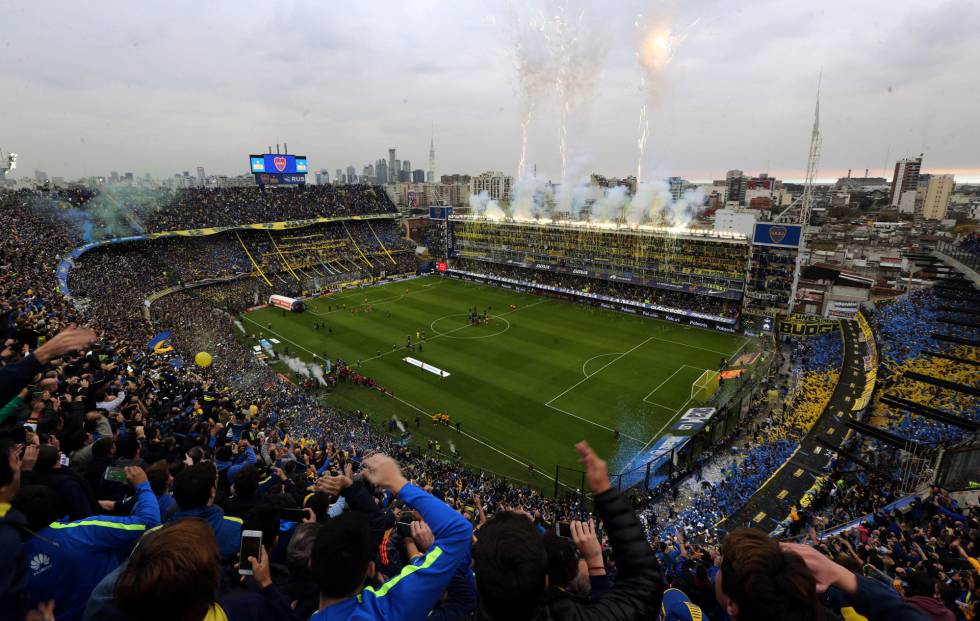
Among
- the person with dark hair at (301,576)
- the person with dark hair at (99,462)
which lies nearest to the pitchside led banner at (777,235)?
the person with dark hair at (301,576)

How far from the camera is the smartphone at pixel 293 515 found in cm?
559

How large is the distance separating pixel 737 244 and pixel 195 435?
49.8 metres

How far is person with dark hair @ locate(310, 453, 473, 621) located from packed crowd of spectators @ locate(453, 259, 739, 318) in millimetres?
49231

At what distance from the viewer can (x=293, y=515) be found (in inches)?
224

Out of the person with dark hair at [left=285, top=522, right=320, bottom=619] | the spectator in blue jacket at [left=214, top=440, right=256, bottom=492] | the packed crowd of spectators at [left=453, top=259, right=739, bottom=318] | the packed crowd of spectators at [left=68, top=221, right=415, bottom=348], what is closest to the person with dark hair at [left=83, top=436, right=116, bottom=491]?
the spectator in blue jacket at [left=214, top=440, right=256, bottom=492]

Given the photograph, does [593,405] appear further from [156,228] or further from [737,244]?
[156,228]

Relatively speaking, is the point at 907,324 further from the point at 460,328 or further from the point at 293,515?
the point at 293,515

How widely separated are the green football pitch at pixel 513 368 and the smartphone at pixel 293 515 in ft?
63.6

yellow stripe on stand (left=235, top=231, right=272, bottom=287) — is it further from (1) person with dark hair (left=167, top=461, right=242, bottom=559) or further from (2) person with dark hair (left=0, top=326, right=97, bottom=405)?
(1) person with dark hair (left=167, top=461, right=242, bottom=559)

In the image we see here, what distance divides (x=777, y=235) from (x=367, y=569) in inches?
2031

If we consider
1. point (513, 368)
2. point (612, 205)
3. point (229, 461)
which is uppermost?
point (612, 205)

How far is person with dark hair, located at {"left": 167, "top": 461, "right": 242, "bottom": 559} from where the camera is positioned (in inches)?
176

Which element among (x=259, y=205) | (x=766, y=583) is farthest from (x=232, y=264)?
(x=766, y=583)

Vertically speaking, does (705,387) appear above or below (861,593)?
below
